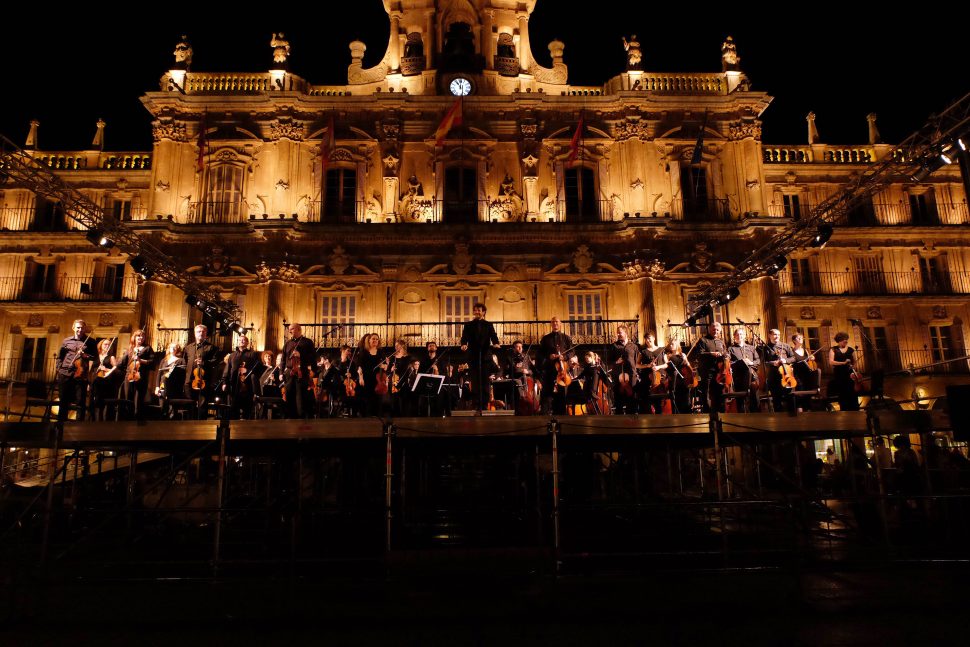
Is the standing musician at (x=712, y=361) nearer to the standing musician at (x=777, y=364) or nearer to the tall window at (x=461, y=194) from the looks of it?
the standing musician at (x=777, y=364)

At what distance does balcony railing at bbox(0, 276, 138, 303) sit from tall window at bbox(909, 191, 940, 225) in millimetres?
33223

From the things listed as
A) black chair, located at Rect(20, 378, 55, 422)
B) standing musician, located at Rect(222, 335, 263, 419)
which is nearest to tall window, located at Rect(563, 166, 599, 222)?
standing musician, located at Rect(222, 335, 263, 419)

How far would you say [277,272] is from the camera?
818 inches

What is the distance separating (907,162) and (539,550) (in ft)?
33.2

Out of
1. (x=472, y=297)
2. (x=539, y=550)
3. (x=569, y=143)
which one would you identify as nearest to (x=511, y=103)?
(x=569, y=143)

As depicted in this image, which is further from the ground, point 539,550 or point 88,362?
point 88,362

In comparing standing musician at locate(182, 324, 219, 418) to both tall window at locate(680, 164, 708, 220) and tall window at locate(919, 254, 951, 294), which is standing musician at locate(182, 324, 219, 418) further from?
tall window at locate(919, 254, 951, 294)

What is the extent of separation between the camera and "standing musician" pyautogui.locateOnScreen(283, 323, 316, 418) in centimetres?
1121

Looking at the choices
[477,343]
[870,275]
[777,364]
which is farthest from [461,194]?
[870,275]

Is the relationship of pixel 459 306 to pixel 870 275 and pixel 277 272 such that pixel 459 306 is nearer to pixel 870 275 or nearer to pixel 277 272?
pixel 277 272

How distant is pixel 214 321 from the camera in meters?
20.6

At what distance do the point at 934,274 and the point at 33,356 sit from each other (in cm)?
3728

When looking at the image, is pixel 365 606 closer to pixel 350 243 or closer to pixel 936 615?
pixel 936 615

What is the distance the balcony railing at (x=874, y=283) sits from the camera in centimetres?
2766
